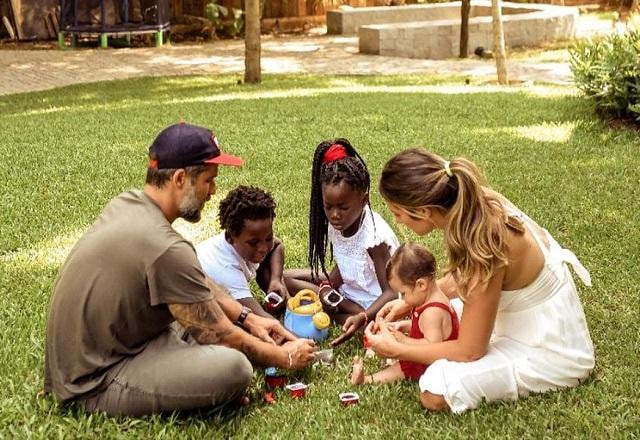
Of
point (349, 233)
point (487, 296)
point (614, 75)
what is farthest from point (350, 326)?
point (614, 75)

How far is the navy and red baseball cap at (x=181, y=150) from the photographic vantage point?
3441mm

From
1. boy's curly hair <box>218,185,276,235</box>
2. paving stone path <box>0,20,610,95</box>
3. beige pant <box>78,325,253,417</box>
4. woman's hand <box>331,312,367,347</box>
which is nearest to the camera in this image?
beige pant <box>78,325,253,417</box>

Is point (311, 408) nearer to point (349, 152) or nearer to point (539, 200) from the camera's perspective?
point (349, 152)

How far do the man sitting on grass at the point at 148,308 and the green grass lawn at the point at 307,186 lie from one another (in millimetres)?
132

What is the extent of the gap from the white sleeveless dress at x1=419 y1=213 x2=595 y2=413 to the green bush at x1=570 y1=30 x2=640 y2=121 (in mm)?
5275

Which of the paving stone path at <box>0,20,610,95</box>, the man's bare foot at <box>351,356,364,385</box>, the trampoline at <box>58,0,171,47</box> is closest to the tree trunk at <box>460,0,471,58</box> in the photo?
the paving stone path at <box>0,20,610,95</box>

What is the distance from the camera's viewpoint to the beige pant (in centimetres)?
346

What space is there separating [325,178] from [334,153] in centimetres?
18

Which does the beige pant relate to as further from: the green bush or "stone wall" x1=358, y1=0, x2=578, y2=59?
"stone wall" x1=358, y1=0, x2=578, y2=59

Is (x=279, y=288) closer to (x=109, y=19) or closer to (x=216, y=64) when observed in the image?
(x=216, y=64)

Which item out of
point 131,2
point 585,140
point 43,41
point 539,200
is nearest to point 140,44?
point 131,2

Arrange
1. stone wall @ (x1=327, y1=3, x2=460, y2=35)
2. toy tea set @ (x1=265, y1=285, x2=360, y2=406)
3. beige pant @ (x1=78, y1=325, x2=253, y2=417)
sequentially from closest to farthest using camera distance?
beige pant @ (x1=78, y1=325, x2=253, y2=417)
toy tea set @ (x1=265, y1=285, x2=360, y2=406)
stone wall @ (x1=327, y1=3, x2=460, y2=35)

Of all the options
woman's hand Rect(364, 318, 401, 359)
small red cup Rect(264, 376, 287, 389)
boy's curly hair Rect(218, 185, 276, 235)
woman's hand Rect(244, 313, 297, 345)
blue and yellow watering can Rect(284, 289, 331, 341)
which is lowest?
small red cup Rect(264, 376, 287, 389)

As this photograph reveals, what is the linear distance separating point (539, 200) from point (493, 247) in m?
3.30
